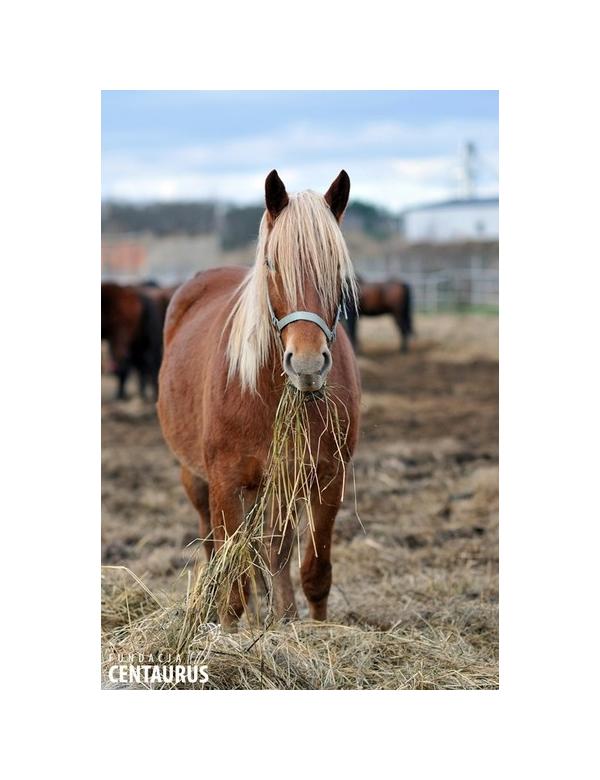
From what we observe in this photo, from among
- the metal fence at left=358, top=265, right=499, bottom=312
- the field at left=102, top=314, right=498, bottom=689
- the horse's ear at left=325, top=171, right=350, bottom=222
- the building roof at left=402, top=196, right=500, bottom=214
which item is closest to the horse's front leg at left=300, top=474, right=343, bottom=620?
the field at left=102, top=314, right=498, bottom=689

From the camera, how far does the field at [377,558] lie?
12.4 feet

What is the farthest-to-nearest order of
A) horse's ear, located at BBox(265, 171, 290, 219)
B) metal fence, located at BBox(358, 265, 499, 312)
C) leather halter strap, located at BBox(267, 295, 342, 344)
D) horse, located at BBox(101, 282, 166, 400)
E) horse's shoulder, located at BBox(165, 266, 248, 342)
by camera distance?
metal fence, located at BBox(358, 265, 499, 312)
horse, located at BBox(101, 282, 166, 400)
horse's shoulder, located at BBox(165, 266, 248, 342)
horse's ear, located at BBox(265, 171, 290, 219)
leather halter strap, located at BBox(267, 295, 342, 344)

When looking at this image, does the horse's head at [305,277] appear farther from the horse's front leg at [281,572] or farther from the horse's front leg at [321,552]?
the horse's front leg at [281,572]

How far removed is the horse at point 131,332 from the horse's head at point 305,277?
955cm

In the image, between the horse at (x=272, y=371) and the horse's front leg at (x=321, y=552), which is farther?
the horse's front leg at (x=321, y=552)

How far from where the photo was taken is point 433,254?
2197 centimetres

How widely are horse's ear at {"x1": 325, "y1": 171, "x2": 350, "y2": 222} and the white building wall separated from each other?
47.8 ft

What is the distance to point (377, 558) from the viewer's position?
5797 mm

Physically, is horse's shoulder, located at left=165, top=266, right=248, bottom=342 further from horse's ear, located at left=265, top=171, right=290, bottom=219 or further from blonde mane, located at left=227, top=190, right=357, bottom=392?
horse's ear, located at left=265, top=171, right=290, bottom=219

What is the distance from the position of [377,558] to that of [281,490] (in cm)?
224

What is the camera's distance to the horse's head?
3.13 meters

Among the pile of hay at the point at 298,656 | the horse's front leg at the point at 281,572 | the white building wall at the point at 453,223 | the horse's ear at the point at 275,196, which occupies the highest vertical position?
the white building wall at the point at 453,223

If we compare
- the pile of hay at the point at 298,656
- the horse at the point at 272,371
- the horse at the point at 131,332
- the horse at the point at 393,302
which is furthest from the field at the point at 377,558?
the horse at the point at 393,302
